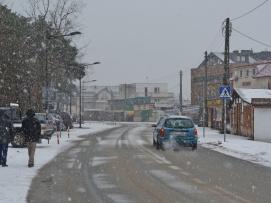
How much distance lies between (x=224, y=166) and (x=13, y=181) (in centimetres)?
722

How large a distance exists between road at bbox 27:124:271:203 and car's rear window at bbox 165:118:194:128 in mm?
4547

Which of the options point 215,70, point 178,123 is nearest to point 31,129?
point 178,123

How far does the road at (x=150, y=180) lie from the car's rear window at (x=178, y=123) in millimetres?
4547

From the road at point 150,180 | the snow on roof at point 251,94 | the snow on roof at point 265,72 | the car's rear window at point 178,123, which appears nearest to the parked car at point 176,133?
the car's rear window at point 178,123

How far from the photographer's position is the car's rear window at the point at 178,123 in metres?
23.0

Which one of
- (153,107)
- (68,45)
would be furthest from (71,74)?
(153,107)

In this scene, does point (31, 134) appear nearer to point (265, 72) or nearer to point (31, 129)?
point (31, 129)

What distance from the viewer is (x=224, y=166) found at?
632 inches

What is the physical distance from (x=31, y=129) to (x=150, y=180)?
4937mm

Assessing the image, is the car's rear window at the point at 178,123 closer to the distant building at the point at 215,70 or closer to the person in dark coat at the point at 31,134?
the person in dark coat at the point at 31,134

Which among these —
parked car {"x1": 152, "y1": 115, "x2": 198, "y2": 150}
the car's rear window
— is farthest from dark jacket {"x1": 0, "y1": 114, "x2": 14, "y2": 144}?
the car's rear window

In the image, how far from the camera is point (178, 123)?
23.1 m

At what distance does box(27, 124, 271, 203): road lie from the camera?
32.3ft

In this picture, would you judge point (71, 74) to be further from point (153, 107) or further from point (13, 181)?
point (13, 181)
